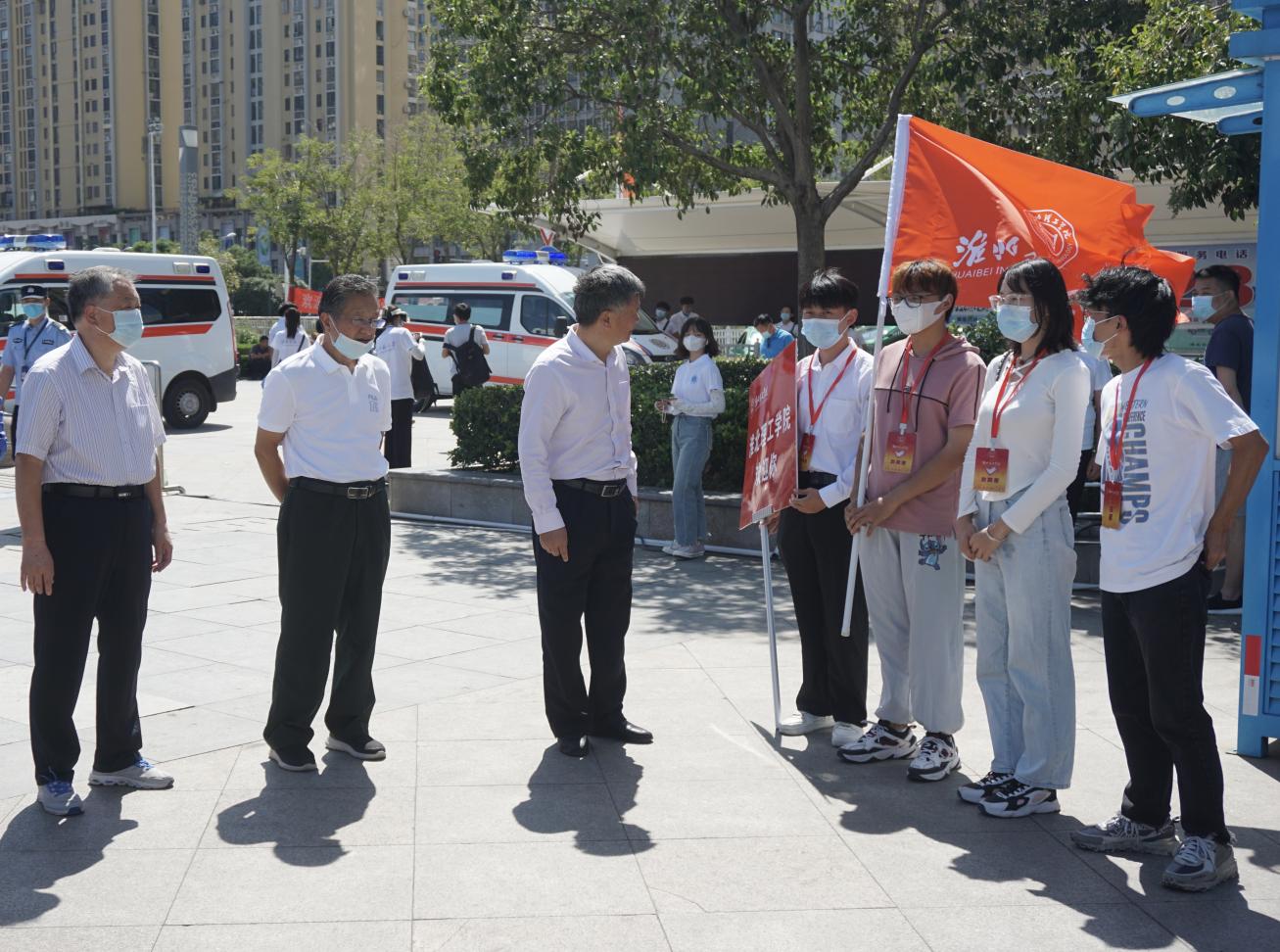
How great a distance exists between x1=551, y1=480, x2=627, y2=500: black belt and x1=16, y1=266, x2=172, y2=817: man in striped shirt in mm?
1516

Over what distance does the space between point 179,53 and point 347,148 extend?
2478 inches

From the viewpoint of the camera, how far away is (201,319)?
20.8 meters

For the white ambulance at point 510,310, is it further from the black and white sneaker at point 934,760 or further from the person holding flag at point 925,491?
the black and white sneaker at point 934,760

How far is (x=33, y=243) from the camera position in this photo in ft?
64.2

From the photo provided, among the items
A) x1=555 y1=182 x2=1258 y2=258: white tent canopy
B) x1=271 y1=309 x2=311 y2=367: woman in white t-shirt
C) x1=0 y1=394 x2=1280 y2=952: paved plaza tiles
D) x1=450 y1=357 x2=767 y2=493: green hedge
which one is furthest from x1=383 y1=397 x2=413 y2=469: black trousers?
x1=555 y1=182 x2=1258 y2=258: white tent canopy

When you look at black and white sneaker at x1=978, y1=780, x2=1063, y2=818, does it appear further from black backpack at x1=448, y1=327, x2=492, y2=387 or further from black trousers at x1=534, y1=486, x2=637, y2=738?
black backpack at x1=448, y1=327, x2=492, y2=387

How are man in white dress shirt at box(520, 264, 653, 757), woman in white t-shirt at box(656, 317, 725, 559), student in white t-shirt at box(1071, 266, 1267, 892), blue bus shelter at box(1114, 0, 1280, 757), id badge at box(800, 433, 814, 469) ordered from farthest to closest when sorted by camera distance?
woman in white t-shirt at box(656, 317, 725, 559)
id badge at box(800, 433, 814, 469)
man in white dress shirt at box(520, 264, 653, 757)
blue bus shelter at box(1114, 0, 1280, 757)
student in white t-shirt at box(1071, 266, 1267, 892)

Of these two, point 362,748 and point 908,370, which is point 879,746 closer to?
point 908,370

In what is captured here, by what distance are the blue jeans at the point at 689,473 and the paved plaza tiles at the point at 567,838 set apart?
2.88 metres

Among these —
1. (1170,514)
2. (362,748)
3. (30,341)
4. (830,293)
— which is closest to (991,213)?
(830,293)

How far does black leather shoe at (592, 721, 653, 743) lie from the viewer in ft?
18.6

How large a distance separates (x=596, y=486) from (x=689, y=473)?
443cm

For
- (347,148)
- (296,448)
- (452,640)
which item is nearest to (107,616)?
(296,448)

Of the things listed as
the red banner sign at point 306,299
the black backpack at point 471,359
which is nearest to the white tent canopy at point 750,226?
the red banner sign at point 306,299
